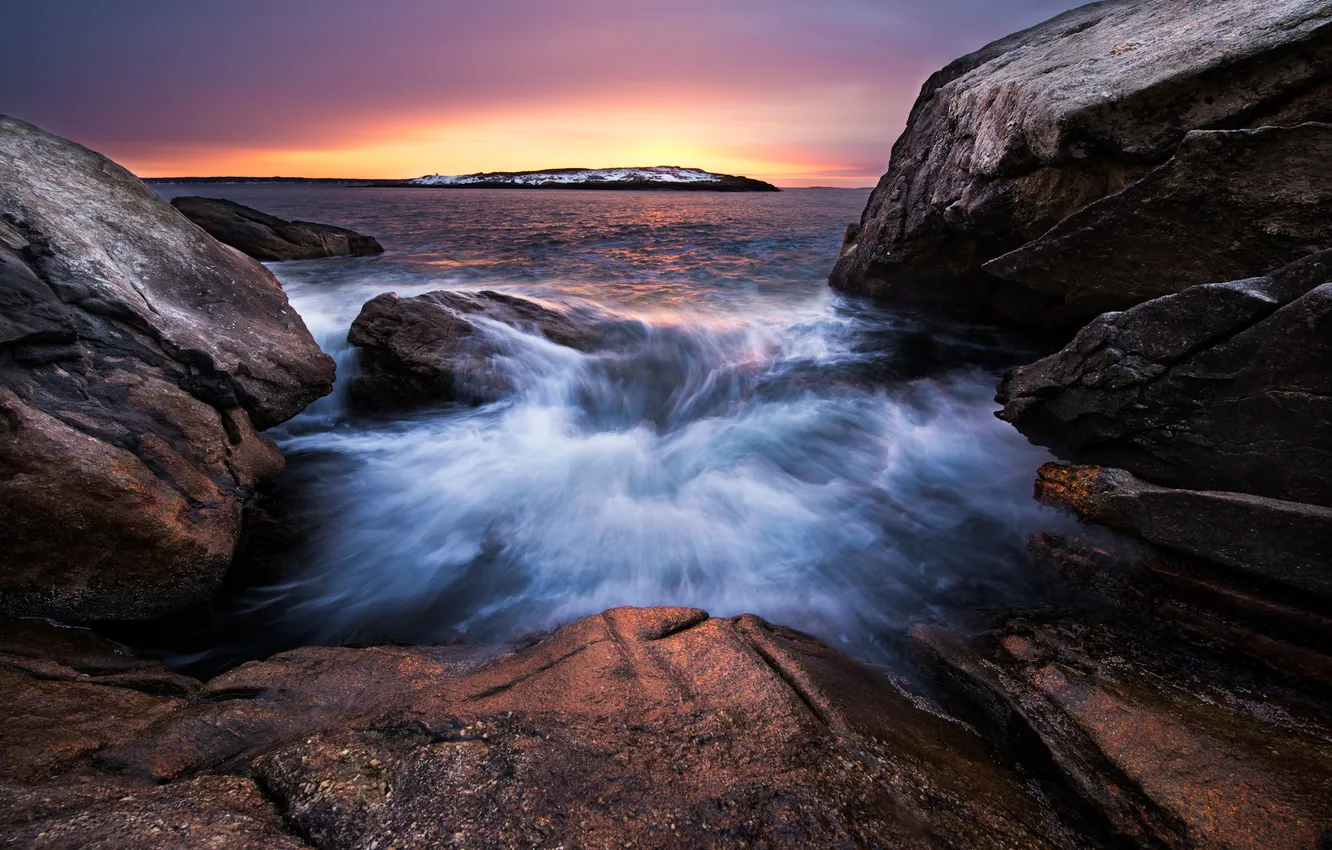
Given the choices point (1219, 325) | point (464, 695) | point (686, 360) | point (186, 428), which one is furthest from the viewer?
point (686, 360)

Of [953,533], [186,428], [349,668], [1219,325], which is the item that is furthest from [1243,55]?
[186,428]

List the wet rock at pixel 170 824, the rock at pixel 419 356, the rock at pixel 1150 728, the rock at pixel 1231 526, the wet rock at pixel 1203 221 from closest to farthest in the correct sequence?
the wet rock at pixel 170 824, the rock at pixel 1150 728, the rock at pixel 1231 526, the wet rock at pixel 1203 221, the rock at pixel 419 356

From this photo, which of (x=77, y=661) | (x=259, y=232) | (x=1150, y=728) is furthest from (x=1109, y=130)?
(x=259, y=232)

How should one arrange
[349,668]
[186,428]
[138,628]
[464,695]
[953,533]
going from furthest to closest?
[953,533]
[186,428]
[138,628]
[349,668]
[464,695]

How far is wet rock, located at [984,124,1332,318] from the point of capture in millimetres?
3775

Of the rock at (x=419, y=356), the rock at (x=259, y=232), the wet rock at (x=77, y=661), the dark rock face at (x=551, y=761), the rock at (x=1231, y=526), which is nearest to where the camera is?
the dark rock face at (x=551, y=761)

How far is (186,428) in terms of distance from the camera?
12.7 ft

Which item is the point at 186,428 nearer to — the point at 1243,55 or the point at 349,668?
the point at 349,668

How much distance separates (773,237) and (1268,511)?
2605 centimetres

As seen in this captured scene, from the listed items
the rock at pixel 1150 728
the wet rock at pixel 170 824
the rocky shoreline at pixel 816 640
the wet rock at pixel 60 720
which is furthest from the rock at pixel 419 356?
the rock at pixel 1150 728

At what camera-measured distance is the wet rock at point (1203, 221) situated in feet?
12.4

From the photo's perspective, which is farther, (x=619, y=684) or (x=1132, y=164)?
(x=1132, y=164)

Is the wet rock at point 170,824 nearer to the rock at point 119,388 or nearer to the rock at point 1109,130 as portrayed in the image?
the rock at point 119,388

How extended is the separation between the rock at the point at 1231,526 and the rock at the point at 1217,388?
13.5 inches
